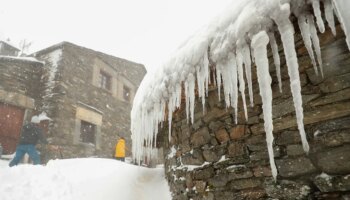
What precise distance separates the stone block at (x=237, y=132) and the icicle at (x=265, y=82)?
40 centimetres

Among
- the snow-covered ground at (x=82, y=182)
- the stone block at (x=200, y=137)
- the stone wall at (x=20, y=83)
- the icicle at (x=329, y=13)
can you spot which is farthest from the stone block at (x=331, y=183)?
the stone wall at (x=20, y=83)

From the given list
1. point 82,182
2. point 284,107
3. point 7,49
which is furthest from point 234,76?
point 7,49

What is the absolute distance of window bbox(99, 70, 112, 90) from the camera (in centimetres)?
1291

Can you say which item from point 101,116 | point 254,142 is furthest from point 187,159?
point 101,116

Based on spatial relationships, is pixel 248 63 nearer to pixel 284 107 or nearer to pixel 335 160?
pixel 284 107

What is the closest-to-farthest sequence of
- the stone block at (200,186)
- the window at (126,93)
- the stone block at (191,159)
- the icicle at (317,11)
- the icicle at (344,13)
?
1. the icicle at (344,13)
2. the icicle at (317,11)
3. the stone block at (200,186)
4. the stone block at (191,159)
5. the window at (126,93)

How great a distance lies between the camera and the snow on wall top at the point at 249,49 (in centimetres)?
202

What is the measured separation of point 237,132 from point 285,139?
50 cm

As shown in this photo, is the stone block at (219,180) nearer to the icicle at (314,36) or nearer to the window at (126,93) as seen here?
the icicle at (314,36)

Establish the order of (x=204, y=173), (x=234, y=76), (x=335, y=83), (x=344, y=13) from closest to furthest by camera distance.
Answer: (x=344, y=13) → (x=335, y=83) → (x=234, y=76) → (x=204, y=173)

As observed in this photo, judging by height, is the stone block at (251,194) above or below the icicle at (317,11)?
below

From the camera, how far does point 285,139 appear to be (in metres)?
2.30

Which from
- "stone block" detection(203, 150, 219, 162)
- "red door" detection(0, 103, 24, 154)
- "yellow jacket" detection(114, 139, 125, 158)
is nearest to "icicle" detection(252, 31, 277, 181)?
"stone block" detection(203, 150, 219, 162)

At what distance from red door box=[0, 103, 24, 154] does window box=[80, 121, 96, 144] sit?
219 cm
